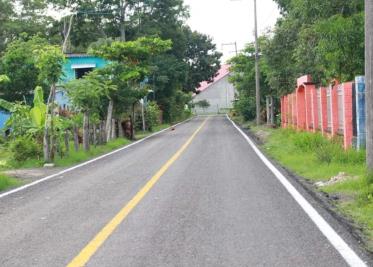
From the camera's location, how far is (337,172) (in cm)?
1211

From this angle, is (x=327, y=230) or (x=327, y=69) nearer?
(x=327, y=230)

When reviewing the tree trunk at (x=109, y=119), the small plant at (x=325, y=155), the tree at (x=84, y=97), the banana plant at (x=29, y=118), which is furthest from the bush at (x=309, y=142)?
the tree trunk at (x=109, y=119)

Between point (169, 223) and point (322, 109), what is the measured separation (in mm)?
13615

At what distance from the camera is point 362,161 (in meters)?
13.2

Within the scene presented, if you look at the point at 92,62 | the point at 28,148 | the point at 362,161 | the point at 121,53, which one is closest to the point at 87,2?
the point at 92,62

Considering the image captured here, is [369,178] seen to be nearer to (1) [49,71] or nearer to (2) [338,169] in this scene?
(2) [338,169]

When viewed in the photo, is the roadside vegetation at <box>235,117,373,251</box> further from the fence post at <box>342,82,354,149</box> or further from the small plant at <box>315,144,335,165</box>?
the fence post at <box>342,82,354,149</box>

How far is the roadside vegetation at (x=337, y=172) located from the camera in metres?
8.12

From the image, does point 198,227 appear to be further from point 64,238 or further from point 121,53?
point 121,53

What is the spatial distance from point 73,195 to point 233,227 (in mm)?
4210

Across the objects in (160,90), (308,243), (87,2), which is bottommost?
(308,243)

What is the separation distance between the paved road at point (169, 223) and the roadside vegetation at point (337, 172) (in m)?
0.75

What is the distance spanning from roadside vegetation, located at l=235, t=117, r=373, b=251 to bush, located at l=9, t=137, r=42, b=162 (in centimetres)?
733

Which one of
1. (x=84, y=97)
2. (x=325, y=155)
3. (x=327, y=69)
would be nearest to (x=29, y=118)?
(x=84, y=97)
